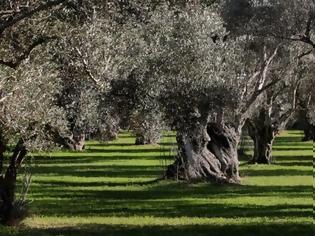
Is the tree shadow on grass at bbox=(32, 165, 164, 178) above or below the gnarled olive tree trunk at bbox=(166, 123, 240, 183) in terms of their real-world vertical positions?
below

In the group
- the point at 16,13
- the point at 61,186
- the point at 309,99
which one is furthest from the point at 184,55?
the point at 309,99

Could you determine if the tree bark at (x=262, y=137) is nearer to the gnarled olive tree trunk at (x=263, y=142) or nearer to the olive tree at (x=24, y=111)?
the gnarled olive tree trunk at (x=263, y=142)

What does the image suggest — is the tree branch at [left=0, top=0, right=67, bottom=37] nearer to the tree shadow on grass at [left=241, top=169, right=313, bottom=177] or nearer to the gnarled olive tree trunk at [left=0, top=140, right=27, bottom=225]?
the gnarled olive tree trunk at [left=0, top=140, right=27, bottom=225]

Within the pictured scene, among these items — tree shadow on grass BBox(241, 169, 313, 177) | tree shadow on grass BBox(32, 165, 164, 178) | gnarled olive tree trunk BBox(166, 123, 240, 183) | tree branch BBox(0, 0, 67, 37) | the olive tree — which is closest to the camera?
tree branch BBox(0, 0, 67, 37)

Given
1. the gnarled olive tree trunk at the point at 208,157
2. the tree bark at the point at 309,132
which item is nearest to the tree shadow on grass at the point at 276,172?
the gnarled olive tree trunk at the point at 208,157

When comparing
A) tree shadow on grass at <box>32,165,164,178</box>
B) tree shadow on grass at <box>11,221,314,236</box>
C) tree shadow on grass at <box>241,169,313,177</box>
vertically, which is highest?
tree shadow on grass at <box>32,165,164,178</box>

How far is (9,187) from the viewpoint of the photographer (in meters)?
20.8

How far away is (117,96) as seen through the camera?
88.6 ft

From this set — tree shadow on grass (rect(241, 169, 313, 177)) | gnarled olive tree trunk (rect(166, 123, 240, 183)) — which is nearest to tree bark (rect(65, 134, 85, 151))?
tree shadow on grass (rect(241, 169, 313, 177))

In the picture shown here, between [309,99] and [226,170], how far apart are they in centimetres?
1633

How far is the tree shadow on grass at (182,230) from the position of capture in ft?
58.4

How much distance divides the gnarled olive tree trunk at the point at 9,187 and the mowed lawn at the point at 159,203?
658 mm

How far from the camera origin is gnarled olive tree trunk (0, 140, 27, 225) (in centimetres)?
2073

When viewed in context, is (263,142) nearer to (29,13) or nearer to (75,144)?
(75,144)
